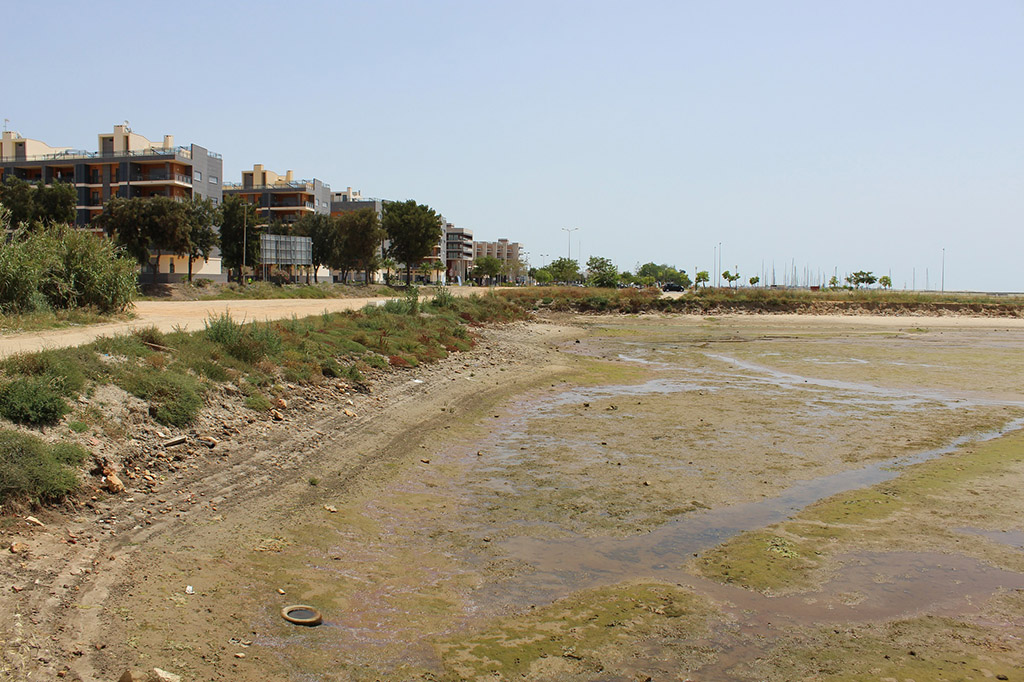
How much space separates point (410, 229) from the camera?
9056 centimetres

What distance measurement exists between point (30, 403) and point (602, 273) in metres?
105

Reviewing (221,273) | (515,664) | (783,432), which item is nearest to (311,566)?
(515,664)

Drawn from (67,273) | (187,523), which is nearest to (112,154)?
(67,273)

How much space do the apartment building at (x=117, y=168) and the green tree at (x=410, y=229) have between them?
30163 mm

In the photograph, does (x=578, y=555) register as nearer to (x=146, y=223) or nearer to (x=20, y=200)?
(x=146, y=223)

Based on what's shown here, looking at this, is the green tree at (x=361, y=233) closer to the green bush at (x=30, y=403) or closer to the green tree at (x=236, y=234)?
the green tree at (x=236, y=234)

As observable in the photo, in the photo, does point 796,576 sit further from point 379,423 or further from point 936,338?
point 936,338

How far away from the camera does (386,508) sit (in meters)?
10.6

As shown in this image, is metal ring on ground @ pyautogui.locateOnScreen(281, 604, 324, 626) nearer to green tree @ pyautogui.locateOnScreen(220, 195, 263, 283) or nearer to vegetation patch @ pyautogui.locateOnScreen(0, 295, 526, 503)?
vegetation patch @ pyautogui.locateOnScreen(0, 295, 526, 503)

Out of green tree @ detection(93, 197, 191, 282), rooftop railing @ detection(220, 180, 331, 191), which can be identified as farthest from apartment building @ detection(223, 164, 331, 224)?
green tree @ detection(93, 197, 191, 282)

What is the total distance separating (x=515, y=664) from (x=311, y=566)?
3056mm

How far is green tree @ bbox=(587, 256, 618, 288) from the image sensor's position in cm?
11106

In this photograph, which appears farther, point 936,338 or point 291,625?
point 936,338

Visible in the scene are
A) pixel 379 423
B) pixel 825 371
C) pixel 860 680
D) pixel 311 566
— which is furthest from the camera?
pixel 825 371
